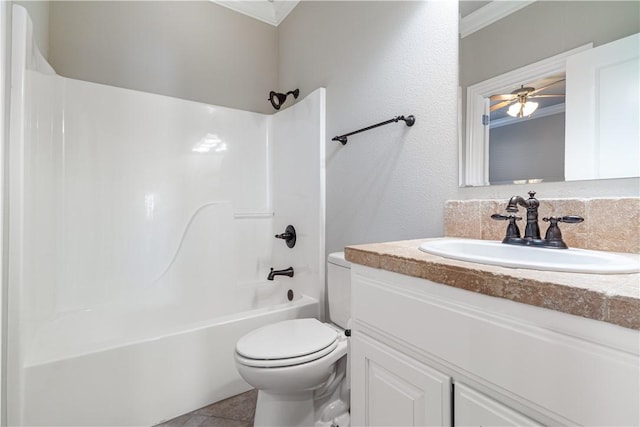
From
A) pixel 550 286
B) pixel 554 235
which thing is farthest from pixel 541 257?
pixel 550 286

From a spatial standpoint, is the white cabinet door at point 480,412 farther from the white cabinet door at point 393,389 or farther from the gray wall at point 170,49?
the gray wall at point 170,49

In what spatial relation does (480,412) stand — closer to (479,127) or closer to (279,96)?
(479,127)

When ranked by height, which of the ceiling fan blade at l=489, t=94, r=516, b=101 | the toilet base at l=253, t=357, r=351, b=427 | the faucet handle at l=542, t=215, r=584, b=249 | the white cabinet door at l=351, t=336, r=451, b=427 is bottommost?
the toilet base at l=253, t=357, r=351, b=427

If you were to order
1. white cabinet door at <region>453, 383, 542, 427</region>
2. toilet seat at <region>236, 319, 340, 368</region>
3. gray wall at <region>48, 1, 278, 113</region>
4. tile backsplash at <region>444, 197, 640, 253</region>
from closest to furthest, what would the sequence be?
white cabinet door at <region>453, 383, 542, 427</region>, tile backsplash at <region>444, 197, 640, 253</region>, toilet seat at <region>236, 319, 340, 368</region>, gray wall at <region>48, 1, 278, 113</region>

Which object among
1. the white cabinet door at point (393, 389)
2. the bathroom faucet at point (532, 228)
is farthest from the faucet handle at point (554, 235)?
the white cabinet door at point (393, 389)

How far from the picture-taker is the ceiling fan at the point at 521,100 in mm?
942

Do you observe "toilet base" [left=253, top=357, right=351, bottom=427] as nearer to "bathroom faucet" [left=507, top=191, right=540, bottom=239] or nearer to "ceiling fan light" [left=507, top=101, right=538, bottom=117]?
"bathroom faucet" [left=507, top=191, right=540, bottom=239]

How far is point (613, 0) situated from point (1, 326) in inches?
86.9

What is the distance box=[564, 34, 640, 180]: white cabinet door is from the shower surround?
4.13 feet

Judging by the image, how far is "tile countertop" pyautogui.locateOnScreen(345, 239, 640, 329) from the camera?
1.28 feet

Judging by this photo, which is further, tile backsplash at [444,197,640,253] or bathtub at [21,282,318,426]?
bathtub at [21,282,318,426]

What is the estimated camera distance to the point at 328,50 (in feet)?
6.13

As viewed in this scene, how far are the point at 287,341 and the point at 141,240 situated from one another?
128cm

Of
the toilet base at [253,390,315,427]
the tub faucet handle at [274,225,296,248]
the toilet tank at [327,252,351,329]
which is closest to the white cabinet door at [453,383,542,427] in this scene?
the toilet tank at [327,252,351,329]
